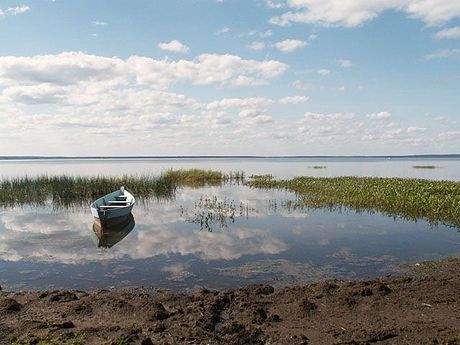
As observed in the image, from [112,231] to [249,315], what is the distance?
42.1 ft

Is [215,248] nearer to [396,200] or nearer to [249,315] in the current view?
[249,315]

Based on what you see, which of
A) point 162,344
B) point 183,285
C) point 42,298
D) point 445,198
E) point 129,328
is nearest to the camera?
point 162,344

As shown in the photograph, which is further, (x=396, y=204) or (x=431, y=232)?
(x=396, y=204)

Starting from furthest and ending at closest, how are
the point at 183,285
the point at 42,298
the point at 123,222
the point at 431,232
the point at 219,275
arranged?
the point at 123,222, the point at 431,232, the point at 219,275, the point at 183,285, the point at 42,298

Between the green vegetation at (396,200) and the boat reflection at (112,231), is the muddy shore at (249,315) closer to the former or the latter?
the boat reflection at (112,231)

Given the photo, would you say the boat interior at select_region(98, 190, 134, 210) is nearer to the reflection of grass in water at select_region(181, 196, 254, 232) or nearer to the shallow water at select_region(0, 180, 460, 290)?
the shallow water at select_region(0, 180, 460, 290)

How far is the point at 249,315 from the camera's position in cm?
761

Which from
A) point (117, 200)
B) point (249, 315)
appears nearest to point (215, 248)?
point (249, 315)

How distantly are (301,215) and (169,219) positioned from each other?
24.4 feet

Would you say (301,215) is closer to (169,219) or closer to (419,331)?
(169,219)

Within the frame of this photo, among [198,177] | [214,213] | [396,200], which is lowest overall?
[214,213]

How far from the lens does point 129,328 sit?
689 centimetres

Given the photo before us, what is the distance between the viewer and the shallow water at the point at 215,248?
11633 mm

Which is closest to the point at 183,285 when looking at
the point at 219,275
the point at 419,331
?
the point at 219,275
